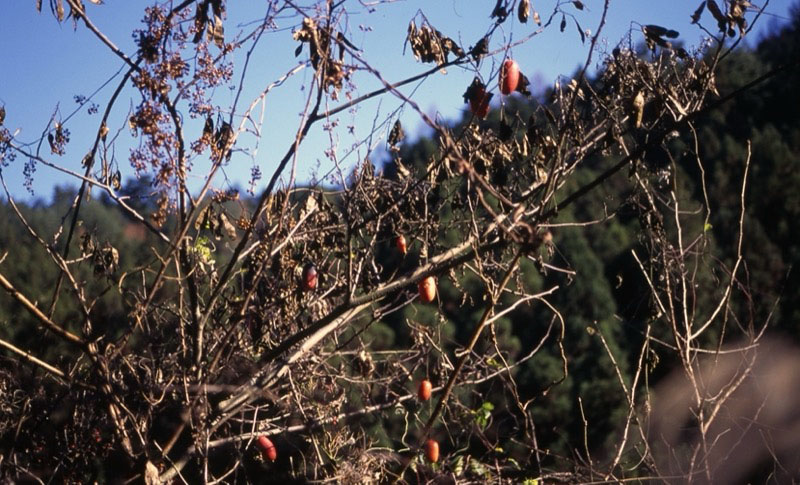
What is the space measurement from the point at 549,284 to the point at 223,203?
10030 mm

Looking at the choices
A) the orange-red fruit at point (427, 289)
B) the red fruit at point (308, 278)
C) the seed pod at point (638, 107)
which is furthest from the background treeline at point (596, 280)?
the seed pod at point (638, 107)

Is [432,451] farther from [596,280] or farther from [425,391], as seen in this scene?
[596,280]

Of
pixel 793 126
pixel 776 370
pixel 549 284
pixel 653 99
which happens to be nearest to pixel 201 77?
pixel 653 99

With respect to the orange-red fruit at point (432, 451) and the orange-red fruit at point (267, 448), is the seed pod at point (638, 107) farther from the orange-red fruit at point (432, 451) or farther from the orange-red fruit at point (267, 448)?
the orange-red fruit at point (267, 448)

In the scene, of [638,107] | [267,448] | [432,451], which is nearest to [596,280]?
[432,451]

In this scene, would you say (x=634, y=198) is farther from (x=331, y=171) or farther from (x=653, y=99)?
(x=331, y=171)

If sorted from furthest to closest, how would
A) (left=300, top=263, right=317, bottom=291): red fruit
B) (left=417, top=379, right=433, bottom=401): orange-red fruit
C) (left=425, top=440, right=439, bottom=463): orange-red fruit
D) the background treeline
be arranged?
1. the background treeline
2. (left=417, top=379, right=433, bottom=401): orange-red fruit
3. (left=425, top=440, right=439, bottom=463): orange-red fruit
4. (left=300, top=263, right=317, bottom=291): red fruit

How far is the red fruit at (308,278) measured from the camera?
3445 mm

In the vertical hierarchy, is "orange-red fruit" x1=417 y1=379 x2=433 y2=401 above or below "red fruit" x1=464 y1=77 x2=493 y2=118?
below

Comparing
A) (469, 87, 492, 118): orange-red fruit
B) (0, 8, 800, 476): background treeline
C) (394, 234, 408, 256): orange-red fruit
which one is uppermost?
(469, 87, 492, 118): orange-red fruit

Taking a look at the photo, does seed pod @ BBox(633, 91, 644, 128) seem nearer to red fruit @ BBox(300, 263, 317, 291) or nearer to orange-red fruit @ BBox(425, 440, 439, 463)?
red fruit @ BBox(300, 263, 317, 291)

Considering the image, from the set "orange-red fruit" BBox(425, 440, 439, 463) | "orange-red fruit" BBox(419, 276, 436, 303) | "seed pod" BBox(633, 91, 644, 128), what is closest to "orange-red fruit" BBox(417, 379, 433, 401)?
"orange-red fruit" BBox(425, 440, 439, 463)

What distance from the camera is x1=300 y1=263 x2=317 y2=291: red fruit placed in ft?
11.3

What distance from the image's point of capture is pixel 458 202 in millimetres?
3717
